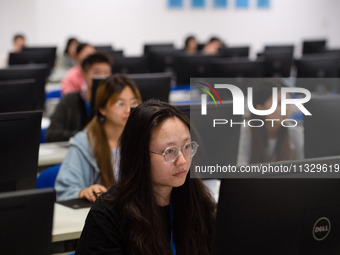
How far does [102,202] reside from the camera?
162cm

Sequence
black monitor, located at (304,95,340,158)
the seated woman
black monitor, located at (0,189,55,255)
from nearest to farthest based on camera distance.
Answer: black monitor, located at (0,189,55,255) → black monitor, located at (304,95,340,158) → the seated woman

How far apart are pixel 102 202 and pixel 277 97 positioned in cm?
161

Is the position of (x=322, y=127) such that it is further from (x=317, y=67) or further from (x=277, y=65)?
(x=277, y=65)

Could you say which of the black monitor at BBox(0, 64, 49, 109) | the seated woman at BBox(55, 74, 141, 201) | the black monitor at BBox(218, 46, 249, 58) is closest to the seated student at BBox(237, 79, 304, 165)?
the seated woman at BBox(55, 74, 141, 201)

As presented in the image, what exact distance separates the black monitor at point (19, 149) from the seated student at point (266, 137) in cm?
124

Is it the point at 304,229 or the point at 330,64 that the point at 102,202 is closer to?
the point at 304,229

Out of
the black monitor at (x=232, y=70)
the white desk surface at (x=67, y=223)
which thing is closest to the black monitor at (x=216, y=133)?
the white desk surface at (x=67, y=223)

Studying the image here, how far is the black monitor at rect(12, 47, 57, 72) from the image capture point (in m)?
6.57

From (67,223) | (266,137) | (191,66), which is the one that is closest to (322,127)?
(266,137)

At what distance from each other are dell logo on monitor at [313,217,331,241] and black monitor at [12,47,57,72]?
18.6 feet

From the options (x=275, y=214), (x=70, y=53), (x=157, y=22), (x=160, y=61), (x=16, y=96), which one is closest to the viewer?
(x=275, y=214)

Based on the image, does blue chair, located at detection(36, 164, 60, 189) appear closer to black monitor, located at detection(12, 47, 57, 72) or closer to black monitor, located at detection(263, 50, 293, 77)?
black monitor, located at detection(12, 47, 57, 72)

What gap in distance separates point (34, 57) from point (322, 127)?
4.86 m

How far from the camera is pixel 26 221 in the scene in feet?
3.72
